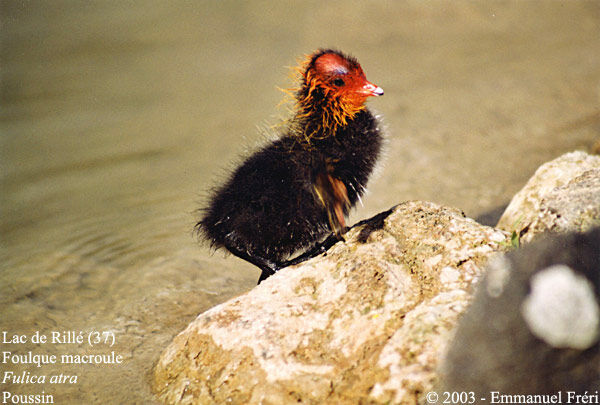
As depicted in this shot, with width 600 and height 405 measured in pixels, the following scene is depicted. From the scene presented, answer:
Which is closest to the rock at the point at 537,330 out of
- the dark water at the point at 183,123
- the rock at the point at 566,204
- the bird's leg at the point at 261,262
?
the rock at the point at 566,204

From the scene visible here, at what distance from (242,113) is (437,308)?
4.52m

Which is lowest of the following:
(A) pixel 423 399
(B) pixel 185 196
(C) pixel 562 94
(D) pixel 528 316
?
(A) pixel 423 399

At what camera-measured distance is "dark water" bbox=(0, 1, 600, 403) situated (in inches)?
149

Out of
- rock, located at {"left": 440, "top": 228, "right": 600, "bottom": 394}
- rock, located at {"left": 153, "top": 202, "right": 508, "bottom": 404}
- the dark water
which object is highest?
A: the dark water

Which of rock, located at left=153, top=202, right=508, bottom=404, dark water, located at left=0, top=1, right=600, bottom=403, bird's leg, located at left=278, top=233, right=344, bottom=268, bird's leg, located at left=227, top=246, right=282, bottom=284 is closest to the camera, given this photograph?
rock, located at left=153, top=202, right=508, bottom=404

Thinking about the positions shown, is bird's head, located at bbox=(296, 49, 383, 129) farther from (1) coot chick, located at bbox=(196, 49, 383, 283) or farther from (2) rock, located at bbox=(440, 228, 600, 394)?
(2) rock, located at bbox=(440, 228, 600, 394)

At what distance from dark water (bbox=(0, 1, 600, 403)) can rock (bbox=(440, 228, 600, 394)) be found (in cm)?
166

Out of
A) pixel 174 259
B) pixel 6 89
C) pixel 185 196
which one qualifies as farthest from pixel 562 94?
pixel 6 89

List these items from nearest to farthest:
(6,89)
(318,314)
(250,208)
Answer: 1. (318,314)
2. (250,208)
3. (6,89)

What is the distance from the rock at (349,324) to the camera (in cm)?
209

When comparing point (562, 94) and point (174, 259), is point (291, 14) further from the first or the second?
point (174, 259)

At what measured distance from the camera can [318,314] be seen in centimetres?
241

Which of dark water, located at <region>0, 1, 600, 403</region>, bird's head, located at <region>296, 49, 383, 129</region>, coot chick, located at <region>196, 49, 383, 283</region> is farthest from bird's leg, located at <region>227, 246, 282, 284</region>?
bird's head, located at <region>296, 49, 383, 129</region>

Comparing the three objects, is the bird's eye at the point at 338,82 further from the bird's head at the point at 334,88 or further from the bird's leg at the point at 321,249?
the bird's leg at the point at 321,249
